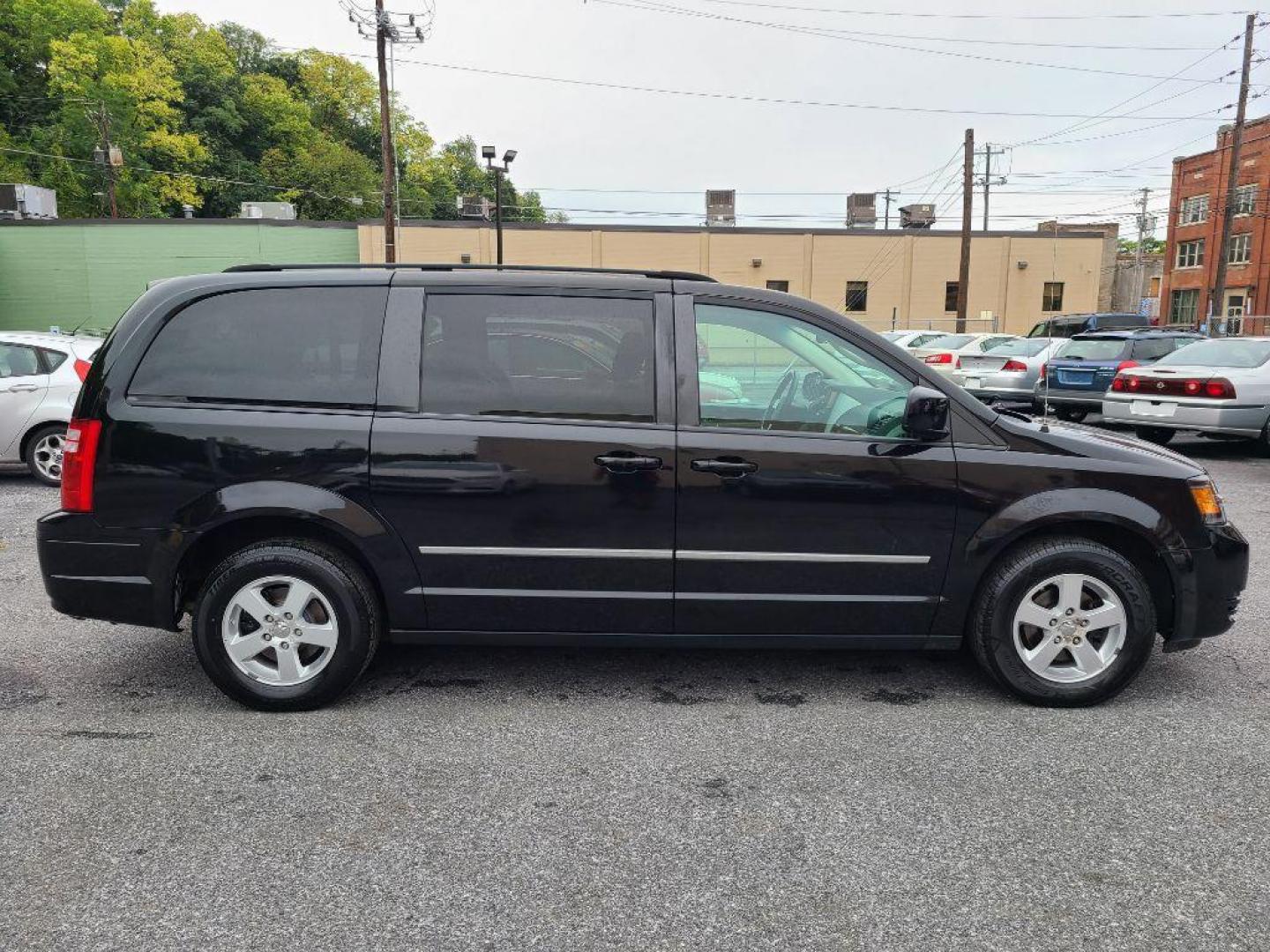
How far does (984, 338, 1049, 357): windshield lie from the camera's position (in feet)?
53.8

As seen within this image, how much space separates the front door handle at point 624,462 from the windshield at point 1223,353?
10198mm

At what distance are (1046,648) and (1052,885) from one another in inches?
54.5

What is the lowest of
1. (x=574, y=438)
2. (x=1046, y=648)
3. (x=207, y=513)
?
(x=1046, y=648)

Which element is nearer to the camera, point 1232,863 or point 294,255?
point 1232,863

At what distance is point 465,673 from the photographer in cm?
424

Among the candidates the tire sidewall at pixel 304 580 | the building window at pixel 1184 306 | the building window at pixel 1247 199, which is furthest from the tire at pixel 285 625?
the building window at pixel 1184 306

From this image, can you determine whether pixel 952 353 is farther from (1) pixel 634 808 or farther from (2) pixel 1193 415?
(1) pixel 634 808

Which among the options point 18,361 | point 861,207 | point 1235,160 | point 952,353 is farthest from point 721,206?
point 18,361

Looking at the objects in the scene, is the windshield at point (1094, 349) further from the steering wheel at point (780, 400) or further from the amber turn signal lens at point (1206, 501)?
the steering wheel at point (780, 400)

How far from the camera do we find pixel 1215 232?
47906 mm

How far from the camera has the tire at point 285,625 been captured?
3691 mm

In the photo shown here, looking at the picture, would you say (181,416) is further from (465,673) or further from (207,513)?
(465,673)

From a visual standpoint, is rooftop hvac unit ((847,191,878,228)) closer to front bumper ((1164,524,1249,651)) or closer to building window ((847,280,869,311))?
building window ((847,280,869,311))

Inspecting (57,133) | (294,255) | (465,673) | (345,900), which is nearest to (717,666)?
(465,673)
